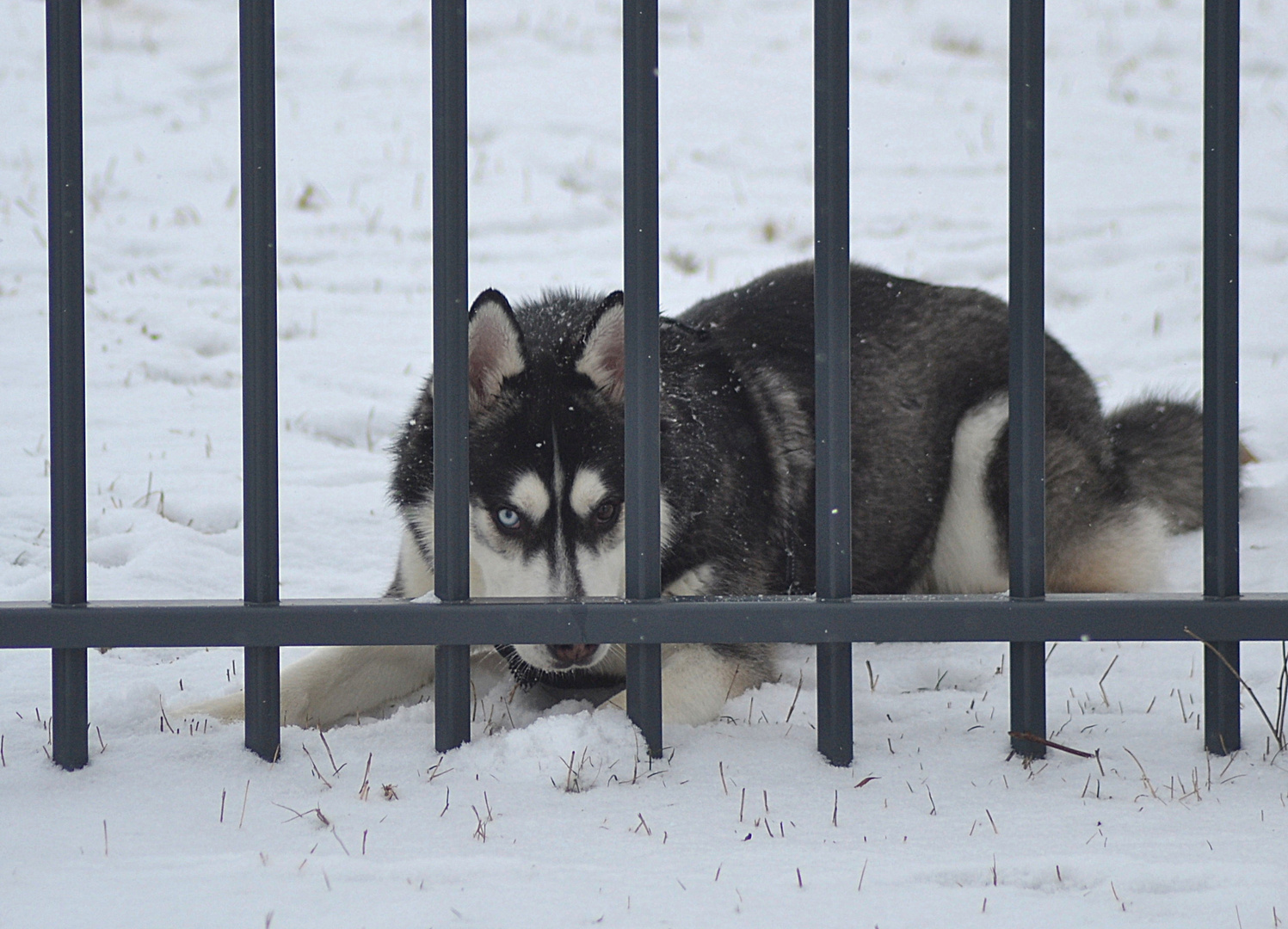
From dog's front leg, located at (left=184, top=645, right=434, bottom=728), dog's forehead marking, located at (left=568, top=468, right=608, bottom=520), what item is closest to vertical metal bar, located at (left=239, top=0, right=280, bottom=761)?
dog's front leg, located at (left=184, top=645, right=434, bottom=728)

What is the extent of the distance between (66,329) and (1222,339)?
2237 millimetres

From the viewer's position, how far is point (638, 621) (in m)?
2.15

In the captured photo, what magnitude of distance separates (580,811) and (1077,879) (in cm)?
81

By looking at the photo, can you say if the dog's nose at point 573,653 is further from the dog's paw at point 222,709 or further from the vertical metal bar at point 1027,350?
the vertical metal bar at point 1027,350

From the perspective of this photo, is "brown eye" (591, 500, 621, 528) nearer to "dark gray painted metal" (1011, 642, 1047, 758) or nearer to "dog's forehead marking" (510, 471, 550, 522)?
"dog's forehead marking" (510, 471, 550, 522)

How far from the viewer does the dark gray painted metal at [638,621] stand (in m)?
2.13

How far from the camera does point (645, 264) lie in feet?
7.13

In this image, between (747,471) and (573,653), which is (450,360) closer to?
(573,653)

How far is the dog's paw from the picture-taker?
250cm

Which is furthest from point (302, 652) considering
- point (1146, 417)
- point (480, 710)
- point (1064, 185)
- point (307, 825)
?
point (1064, 185)

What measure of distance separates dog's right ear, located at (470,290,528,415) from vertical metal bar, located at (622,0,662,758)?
1.99 ft

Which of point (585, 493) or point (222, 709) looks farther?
point (585, 493)

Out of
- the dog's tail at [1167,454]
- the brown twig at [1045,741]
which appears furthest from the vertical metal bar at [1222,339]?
the dog's tail at [1167,454]

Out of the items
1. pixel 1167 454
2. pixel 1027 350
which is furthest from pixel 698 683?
pixel 1167 454
